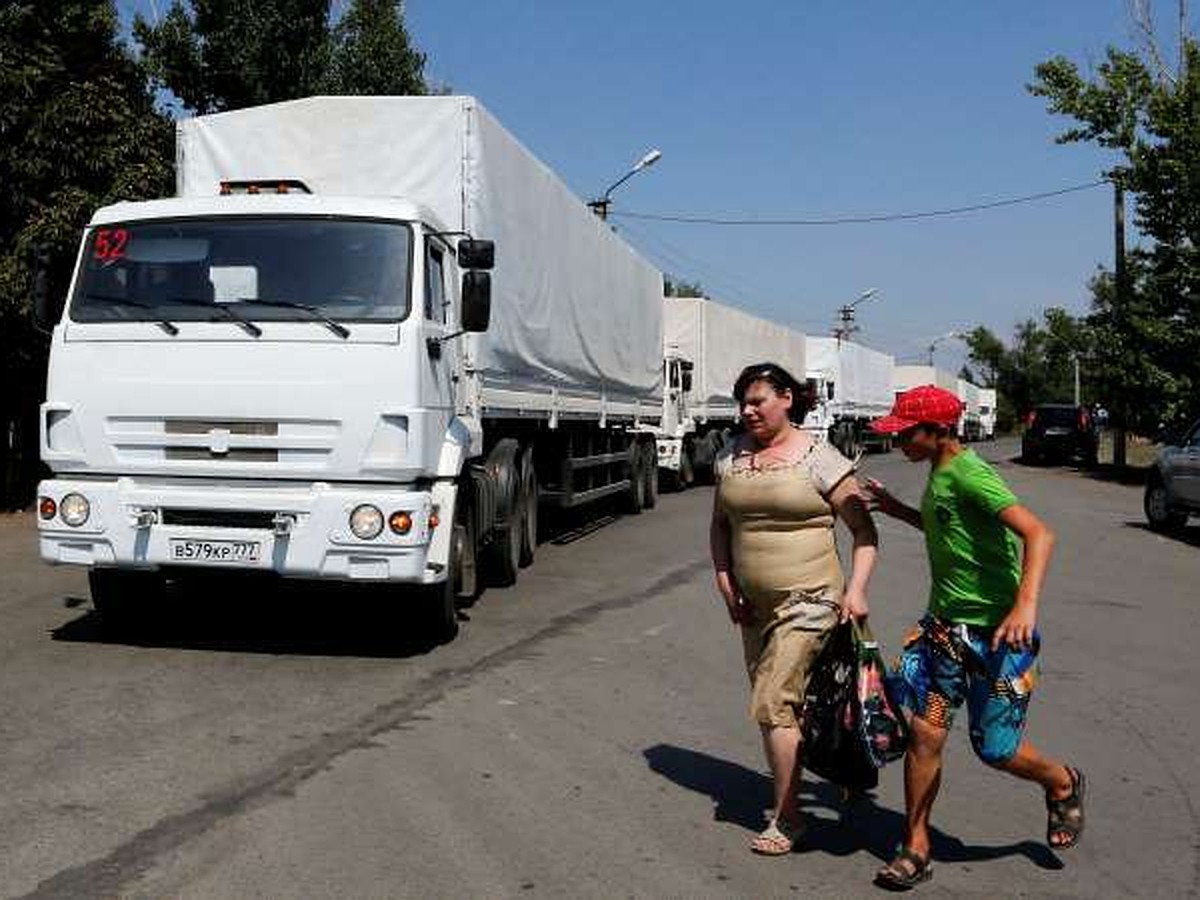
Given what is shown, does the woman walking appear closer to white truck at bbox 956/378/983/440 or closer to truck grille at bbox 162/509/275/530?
truck grille at bbox 162/509/275/530

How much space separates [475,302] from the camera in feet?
26.5

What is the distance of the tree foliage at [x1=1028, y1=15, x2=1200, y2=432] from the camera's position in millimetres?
27188

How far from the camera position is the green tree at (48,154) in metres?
15.6

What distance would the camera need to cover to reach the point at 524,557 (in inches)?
465

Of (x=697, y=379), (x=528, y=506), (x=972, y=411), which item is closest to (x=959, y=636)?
(x=528, y=506)

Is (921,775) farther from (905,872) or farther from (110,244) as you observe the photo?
(110,244)

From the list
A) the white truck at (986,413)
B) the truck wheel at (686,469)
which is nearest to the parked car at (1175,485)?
the truck wheel at (686,469)

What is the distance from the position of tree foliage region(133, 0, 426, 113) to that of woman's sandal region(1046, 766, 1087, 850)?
1840cm

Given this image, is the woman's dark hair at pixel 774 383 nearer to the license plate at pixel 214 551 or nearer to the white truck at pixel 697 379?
the license plate at pixel 214 551

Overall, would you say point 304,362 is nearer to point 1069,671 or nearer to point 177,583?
point 177,583

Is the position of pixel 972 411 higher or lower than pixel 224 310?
lower

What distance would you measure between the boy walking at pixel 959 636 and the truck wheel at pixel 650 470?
14803 mm

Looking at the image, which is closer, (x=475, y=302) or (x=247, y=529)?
(x=247, y=529)

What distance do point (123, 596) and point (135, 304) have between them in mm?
1880
